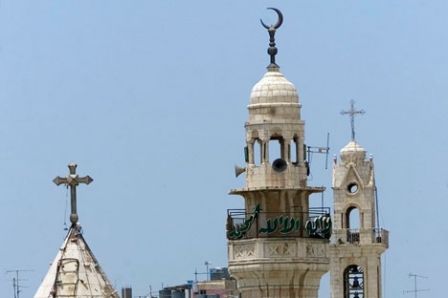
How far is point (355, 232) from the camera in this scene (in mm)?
121562

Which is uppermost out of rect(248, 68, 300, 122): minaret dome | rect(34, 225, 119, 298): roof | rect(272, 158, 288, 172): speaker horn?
rect(248, 68, 300, 122): minaret dome

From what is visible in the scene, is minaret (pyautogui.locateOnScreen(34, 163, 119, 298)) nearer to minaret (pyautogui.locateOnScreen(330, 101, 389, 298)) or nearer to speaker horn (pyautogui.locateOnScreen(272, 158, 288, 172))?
speaker horn (pyautogui.locateOnScreen(272, 158, 288, 172))

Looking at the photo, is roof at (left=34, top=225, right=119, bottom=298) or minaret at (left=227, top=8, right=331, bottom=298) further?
minaret at (left=227, top=8, right=331, bottom=298)

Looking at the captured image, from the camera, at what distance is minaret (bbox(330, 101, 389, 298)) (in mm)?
118812

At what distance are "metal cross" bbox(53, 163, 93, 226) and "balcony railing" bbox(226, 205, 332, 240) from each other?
58.9 feet

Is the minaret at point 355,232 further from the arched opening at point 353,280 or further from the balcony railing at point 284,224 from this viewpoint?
the balcony railing at point 284,224

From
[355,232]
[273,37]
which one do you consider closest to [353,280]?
[355,232]

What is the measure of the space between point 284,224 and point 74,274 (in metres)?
19.8

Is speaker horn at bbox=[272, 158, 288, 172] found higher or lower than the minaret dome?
lower

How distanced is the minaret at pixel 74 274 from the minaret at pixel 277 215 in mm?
18736

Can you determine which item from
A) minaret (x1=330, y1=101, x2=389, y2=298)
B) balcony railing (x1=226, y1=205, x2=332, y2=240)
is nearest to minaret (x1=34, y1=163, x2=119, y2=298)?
balcony railing (x1=226, y1=205, x2=332, y2=240)

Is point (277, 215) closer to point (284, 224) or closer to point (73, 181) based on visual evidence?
point (284, 224)

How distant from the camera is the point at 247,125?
256 ft

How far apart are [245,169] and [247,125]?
1.11 meters
